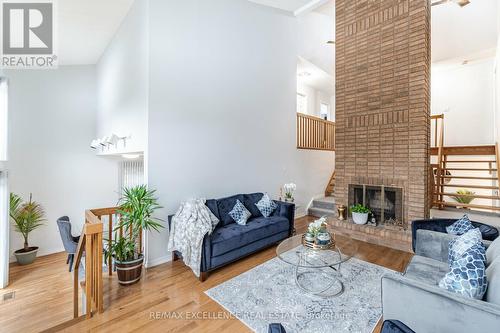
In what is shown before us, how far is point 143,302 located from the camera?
7.97 feet

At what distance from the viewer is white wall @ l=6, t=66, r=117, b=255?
14.4 feet

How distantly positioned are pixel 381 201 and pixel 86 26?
611cm

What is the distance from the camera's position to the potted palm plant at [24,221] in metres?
4.11

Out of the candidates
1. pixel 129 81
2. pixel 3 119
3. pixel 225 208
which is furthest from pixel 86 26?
pixel 225 208

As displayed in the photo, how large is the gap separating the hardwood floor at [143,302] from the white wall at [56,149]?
4.57 ft

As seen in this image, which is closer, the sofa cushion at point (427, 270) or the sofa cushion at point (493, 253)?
the sofa cushion at point (493, 253)

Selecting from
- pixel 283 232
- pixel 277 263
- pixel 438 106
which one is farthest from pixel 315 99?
pixel 277 263

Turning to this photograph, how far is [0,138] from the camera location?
3430 mm

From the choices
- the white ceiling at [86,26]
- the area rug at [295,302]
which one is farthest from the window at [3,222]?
the area rug at [295,302]

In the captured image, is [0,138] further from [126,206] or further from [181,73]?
[181,73]

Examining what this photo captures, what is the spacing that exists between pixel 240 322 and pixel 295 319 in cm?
52

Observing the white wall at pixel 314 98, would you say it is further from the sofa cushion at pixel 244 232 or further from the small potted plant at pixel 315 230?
the small potted plant at pixel 315 230

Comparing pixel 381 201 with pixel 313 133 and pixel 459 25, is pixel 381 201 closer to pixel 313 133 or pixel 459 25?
pixel 313 133

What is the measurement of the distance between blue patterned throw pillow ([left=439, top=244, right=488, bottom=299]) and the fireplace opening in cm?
260
